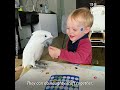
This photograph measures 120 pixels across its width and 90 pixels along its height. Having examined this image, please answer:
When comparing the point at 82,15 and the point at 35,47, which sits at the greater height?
the point at 82,15

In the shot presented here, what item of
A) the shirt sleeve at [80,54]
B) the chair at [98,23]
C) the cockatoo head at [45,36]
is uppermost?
the chair at [98,23]

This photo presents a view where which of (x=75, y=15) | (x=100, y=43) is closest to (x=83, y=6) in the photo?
(x=75, y=15)

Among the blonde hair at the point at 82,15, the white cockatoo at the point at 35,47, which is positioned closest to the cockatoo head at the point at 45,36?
the white cockatoo at the point at 35,47

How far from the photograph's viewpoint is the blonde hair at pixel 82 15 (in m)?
0.77

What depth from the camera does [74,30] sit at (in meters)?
0.80

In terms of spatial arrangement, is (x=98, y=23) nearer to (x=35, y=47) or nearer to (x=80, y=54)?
(x=80, y=54)

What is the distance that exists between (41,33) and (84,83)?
24 centimetres

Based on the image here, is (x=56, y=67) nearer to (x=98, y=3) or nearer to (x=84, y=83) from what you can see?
(x=84, y=83)

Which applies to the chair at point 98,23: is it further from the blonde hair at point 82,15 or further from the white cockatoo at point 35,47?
the white cockatoo at point 35,47

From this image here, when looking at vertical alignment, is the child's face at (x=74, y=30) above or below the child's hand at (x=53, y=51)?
above

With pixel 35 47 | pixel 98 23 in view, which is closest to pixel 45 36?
pixel 35 47

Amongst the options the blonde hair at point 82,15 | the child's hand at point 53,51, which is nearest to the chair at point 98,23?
the blonde hair at point 82,15

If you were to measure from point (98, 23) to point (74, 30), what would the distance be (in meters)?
0.10

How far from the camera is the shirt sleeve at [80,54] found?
2.60ft
